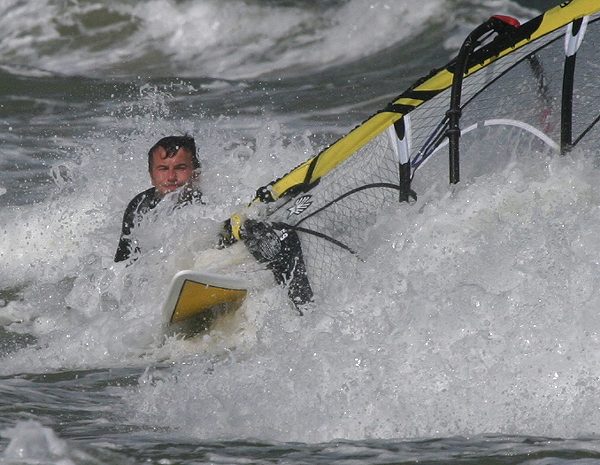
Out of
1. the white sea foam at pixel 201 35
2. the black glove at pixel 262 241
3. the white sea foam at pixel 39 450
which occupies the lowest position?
the white sea foam at pixel 39 450

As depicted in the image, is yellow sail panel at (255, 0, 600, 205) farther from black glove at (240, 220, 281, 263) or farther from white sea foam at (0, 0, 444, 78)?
white sea foam at (0, 0, 444, 78)

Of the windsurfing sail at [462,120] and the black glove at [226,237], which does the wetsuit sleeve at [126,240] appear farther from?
the windsurfing sail at [462,120]

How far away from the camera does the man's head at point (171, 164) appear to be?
6.40 meters

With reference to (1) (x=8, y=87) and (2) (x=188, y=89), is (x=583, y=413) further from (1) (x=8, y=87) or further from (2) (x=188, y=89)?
(1) (x=8, y=87)

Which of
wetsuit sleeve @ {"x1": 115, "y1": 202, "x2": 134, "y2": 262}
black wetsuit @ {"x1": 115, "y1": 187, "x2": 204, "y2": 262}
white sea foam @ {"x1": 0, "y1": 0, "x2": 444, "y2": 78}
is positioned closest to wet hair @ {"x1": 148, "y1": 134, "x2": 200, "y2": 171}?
black wetsuit @ {"x1": 115, "y1": 187, "x2": 204, "y2": 262}

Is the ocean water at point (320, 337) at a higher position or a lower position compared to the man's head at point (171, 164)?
lower

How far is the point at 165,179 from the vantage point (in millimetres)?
6410

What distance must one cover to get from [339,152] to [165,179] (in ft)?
3.66

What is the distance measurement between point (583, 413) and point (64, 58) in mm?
11375

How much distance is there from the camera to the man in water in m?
6.36

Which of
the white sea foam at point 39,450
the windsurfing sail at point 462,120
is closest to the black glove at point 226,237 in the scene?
the windsurfing sail at point 462,120

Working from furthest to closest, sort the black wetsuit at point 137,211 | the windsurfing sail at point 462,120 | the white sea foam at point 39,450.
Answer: the black wetsuit at point 137,211 < the windsurfing sail at point 462,120 < the white sea foam at point 39,450

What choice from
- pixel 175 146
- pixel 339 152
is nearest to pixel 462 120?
pixel 339 152

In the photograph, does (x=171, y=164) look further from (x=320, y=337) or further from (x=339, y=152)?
(x=320, y=337)
